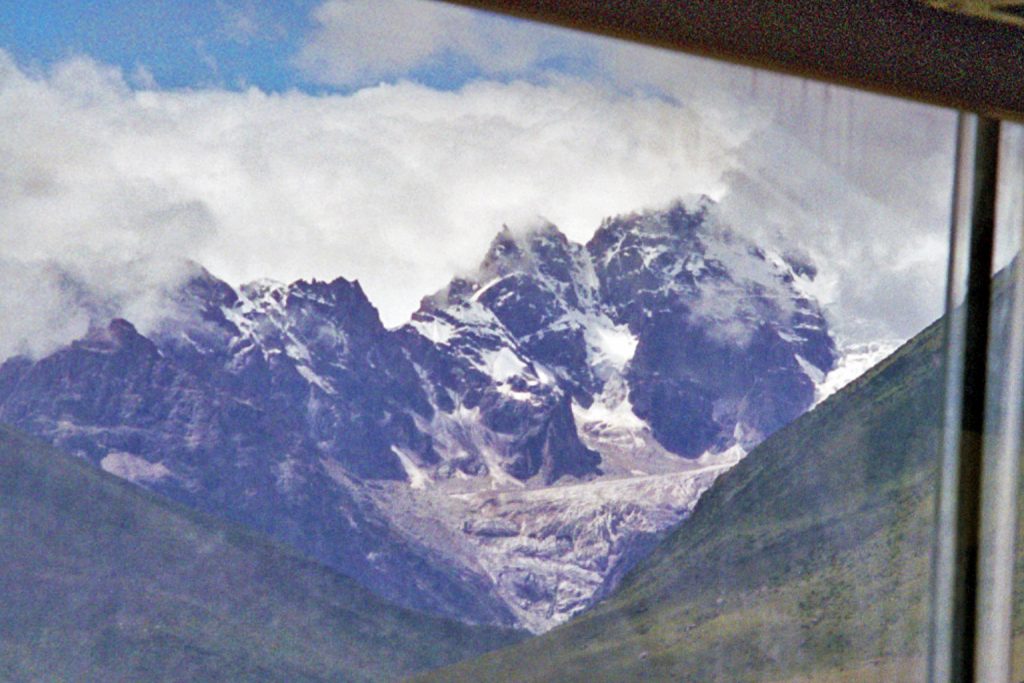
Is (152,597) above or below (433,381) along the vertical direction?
below

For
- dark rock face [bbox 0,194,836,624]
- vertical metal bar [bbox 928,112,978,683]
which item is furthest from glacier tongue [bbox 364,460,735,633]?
vertical metal bar [bbox 928,112,978,683]

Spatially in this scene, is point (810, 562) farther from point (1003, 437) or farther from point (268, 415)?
point (268, 415)

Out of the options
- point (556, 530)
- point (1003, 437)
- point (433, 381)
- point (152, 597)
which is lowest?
point (152, 597)

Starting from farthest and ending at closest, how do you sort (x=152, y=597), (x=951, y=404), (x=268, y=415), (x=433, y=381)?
(x=951, y=404), (x=433, y=381), (x=268, y=415), (x=152, y=597)

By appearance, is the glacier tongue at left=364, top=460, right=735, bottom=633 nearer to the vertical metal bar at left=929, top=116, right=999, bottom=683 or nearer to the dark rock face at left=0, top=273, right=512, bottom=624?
the dark rock face at left=0, top=273, right=512, bottom=624

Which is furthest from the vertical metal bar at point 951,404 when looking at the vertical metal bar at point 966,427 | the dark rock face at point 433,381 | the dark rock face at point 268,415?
the dark rock face at point 268,415

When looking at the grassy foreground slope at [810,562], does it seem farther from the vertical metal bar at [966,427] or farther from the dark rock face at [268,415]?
the dark rock face at [268,415]

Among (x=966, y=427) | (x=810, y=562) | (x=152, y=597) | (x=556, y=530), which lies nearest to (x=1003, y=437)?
(x=966, y=427)
